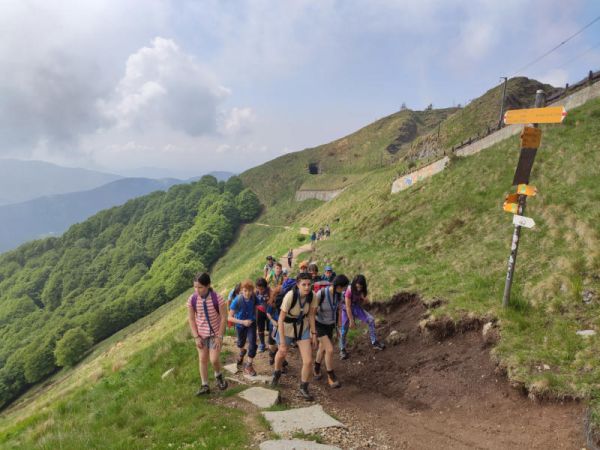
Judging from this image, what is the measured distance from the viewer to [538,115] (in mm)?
7383

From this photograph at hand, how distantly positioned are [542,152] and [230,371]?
16.2 meters

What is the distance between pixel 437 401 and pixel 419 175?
2694 cm

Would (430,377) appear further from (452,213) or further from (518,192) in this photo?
(452,213)

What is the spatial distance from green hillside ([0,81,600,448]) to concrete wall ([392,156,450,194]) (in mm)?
7311

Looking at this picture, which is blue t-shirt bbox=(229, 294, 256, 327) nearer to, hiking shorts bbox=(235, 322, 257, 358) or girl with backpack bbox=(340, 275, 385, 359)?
hiking shorts bbox=(235, 322, 257, 358)

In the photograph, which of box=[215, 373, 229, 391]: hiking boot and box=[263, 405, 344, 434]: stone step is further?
box=[215, 373, 229, 391]: hiking boot

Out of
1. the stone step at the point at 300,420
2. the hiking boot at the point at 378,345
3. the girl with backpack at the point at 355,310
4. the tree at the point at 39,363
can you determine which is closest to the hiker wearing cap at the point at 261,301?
the girl with backpack at the point at 355,310

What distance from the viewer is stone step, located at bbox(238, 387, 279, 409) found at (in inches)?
275

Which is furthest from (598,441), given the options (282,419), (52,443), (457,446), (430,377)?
(52,443)

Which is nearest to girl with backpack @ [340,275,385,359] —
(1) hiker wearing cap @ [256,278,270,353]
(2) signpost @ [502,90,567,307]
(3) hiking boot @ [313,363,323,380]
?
(3) hiking boot @ [313,363,323,380]

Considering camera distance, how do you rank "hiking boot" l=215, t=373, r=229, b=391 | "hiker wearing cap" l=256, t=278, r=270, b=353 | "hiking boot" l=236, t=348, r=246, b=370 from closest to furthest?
1. "hiking boot" l=215, t=373, r=229, b=391
2. "hiker wearing cap" l=256, t=278, r=270, b=353
3. "hiking boot" l=236, t=348, r=246, b=370

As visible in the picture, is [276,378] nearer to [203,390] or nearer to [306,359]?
[306,359]

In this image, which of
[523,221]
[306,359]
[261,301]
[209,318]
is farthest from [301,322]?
[523,221]

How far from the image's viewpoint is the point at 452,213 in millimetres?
16844
